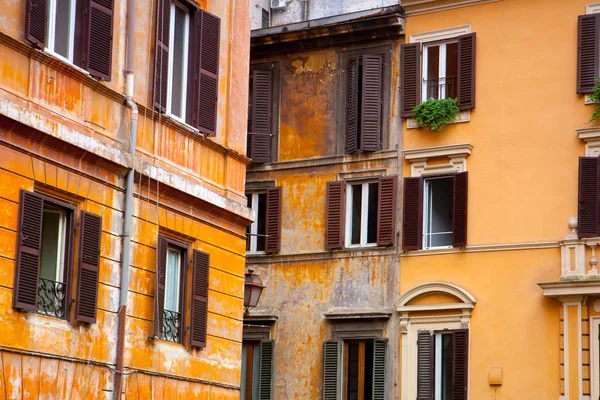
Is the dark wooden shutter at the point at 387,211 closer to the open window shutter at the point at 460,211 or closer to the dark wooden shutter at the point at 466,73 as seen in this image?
the open window shutter at the point at 460,211

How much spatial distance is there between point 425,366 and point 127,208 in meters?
12.2

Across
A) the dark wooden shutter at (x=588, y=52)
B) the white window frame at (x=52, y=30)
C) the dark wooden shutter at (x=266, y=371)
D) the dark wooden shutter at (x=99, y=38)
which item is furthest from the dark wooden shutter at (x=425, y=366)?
the white window frame at (x=52, y=30)

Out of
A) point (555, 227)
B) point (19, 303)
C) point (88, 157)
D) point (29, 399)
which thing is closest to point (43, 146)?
point (88, 157)

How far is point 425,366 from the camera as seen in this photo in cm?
2780

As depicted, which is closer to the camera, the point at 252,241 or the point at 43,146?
the point at 43,146

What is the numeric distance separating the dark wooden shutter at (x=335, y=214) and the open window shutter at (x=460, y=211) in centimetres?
272

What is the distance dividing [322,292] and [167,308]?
1123 cm

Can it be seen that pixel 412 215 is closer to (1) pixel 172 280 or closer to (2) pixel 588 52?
(2) pixel 588 52

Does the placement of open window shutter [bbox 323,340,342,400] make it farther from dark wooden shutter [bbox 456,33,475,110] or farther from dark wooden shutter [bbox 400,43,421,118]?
dark wooden shutter [bbox 456,33,475,110]

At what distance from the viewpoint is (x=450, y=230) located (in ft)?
93.4

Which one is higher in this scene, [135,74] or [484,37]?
[484,37]

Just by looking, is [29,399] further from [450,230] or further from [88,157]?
[450,230]

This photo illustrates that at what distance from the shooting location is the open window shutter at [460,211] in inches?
1093

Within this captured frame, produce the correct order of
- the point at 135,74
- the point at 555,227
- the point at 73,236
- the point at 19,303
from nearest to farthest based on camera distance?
the point at 19,303
the point at 73,236
the point at 135,74
the point at 555,227
